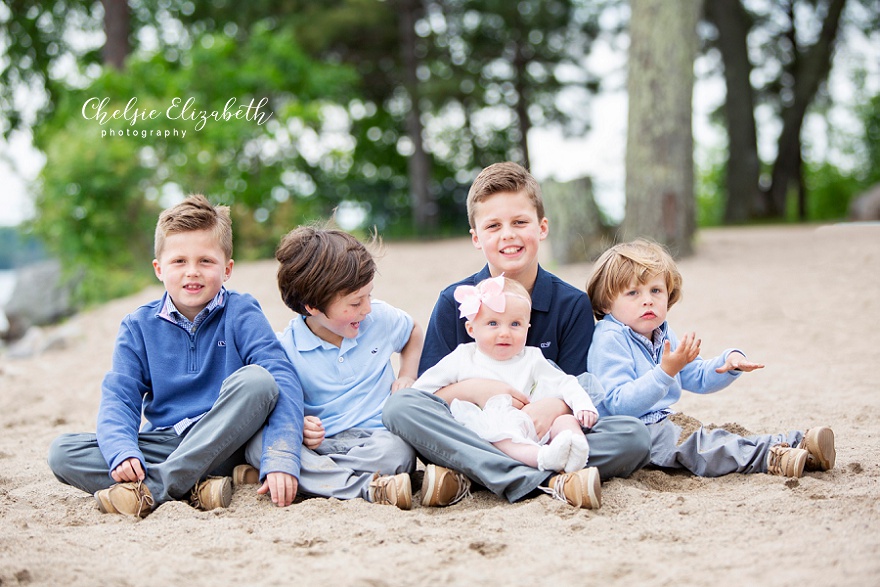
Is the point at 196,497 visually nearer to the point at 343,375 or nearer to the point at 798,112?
the point at 343,375

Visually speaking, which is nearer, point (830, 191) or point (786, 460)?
point (786, 460)

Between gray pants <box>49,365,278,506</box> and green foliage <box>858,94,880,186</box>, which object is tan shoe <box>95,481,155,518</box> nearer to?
gray pants <box>49,365,278,506</box>

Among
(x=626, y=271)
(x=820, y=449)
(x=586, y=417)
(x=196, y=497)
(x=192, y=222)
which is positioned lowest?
(x=196, y=497)

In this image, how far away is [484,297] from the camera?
311 cm

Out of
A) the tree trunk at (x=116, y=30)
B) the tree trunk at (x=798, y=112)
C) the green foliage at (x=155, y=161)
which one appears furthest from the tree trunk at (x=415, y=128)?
the tree trunk at (x=798, y=112)

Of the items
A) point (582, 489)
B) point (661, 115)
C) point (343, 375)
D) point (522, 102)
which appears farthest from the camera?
point (522, 102)

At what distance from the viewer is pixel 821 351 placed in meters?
5.63

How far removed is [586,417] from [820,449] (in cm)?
83

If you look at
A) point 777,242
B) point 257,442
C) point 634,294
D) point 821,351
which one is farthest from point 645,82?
point 257,442

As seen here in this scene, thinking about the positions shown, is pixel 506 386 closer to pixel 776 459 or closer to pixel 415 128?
pixel 776 459

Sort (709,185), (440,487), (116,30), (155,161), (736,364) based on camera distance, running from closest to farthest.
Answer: (440,487) → (736,364) → (155,161) → (116,30) → (709,185)

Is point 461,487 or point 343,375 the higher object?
point 343,375

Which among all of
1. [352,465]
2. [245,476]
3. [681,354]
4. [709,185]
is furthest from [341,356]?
[709,185]

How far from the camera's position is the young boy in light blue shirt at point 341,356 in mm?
3117
